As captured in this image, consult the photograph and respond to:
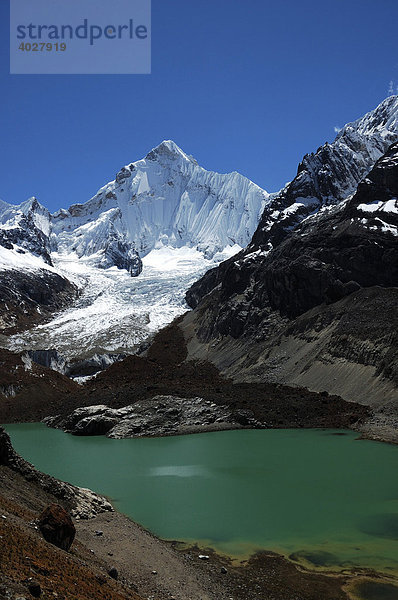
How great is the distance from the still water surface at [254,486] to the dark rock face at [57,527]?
666 centimetres

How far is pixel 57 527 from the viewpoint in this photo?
639 inches

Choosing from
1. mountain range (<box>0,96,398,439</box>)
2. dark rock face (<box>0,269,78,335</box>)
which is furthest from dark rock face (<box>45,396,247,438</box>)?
dark rock face (<box>0,269,78,335</box>)

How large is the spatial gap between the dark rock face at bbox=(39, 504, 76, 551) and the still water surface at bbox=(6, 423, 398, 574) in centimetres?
666

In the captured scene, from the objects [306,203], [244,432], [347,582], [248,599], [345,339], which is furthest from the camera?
[306,203]

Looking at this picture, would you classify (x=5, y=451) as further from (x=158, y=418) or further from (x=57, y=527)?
(x=158, y=418)

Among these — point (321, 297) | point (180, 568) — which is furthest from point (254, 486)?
point (321, 297)

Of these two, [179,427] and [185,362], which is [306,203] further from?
[179,427]

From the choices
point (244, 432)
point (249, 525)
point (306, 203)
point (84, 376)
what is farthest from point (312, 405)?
point (306, 203)

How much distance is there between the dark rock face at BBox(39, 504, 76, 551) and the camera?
629 inches

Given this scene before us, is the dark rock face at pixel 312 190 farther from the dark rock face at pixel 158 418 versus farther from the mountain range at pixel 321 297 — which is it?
the dark rock face at pixel 158 418

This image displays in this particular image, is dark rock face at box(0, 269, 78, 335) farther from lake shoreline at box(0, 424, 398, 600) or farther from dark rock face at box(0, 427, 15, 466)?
lake shoreline at box(0, 424, 398, 600)

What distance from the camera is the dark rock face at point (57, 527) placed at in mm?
15969

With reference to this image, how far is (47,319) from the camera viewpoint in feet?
576

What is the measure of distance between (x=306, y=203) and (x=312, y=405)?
79.9 m
